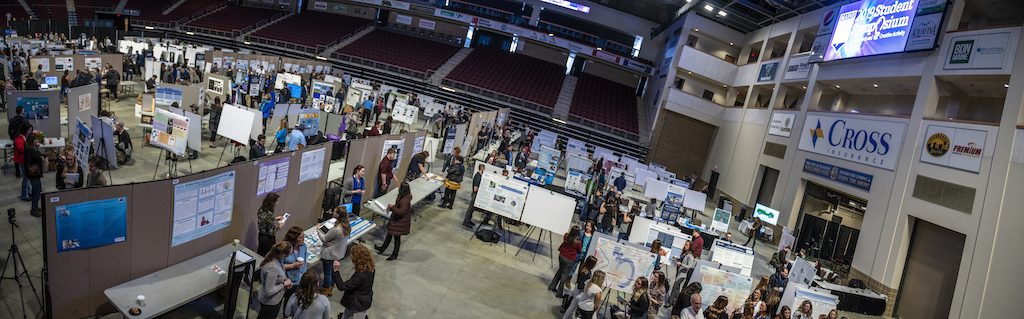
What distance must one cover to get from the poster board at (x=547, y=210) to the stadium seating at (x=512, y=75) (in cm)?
2855

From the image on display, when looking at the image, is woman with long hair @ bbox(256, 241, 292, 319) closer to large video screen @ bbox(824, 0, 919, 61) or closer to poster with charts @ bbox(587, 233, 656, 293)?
poster with charts @ bbox(587, 233, 656, 293)

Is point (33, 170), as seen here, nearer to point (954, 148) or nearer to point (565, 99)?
point (954, 148)

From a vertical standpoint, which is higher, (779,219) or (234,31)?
(234,31)

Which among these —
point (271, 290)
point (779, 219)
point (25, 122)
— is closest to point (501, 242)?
point (271, 290)

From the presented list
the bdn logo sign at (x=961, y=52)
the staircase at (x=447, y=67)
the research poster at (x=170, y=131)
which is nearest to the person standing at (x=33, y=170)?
the research poster at (x=170, y=131)

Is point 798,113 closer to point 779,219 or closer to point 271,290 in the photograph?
point 779,219

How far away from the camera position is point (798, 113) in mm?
24656

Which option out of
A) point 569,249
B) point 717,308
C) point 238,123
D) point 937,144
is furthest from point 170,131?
point 937,144

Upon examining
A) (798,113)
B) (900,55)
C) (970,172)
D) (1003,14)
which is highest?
(1003,14)

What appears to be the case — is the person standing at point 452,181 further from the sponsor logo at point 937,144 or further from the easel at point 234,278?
the sponsor logo at point 937,144

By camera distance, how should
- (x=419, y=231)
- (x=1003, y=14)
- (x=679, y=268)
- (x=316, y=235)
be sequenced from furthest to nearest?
(x=1003, y=14)
(x=419, y=231)
(x=679, y=268)
(x=316, y=235)

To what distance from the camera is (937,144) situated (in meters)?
16.3

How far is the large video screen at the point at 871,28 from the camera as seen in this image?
1873 cm

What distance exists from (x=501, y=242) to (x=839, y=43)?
697 inches
